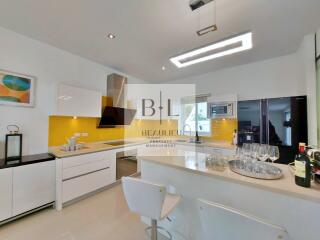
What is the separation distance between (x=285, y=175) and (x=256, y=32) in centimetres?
195

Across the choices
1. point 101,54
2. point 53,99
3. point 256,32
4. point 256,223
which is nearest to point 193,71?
point 256,32

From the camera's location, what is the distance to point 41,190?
2139 millimetres

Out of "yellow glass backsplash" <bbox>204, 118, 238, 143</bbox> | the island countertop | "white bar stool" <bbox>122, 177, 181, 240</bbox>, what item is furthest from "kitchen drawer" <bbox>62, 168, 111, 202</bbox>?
"yellow glass backsplash" <bbox>204, 118, 238, 143</bbox>

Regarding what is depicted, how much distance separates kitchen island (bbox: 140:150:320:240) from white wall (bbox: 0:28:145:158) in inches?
76.1

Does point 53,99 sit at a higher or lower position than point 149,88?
lower

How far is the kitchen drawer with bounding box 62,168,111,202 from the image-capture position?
233cm

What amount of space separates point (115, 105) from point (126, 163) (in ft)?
4.33

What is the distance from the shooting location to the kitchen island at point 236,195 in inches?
37.3

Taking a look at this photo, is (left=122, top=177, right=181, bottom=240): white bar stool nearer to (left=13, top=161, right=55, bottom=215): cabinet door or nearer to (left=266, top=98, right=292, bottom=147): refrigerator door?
(left=13, top=161, right=55, bottom=215): cabinet door

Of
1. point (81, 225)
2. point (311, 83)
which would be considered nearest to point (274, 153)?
→ point (311, 83)

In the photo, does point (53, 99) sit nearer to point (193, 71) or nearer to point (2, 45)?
point (2, 45)

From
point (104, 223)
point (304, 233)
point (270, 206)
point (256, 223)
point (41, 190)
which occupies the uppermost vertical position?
point (256, 223)

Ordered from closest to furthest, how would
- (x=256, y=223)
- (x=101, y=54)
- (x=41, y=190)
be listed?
(x=256, y=223), (x=41, y=190), (x=101, y=54)

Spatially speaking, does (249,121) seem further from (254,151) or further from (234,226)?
(234,226)
